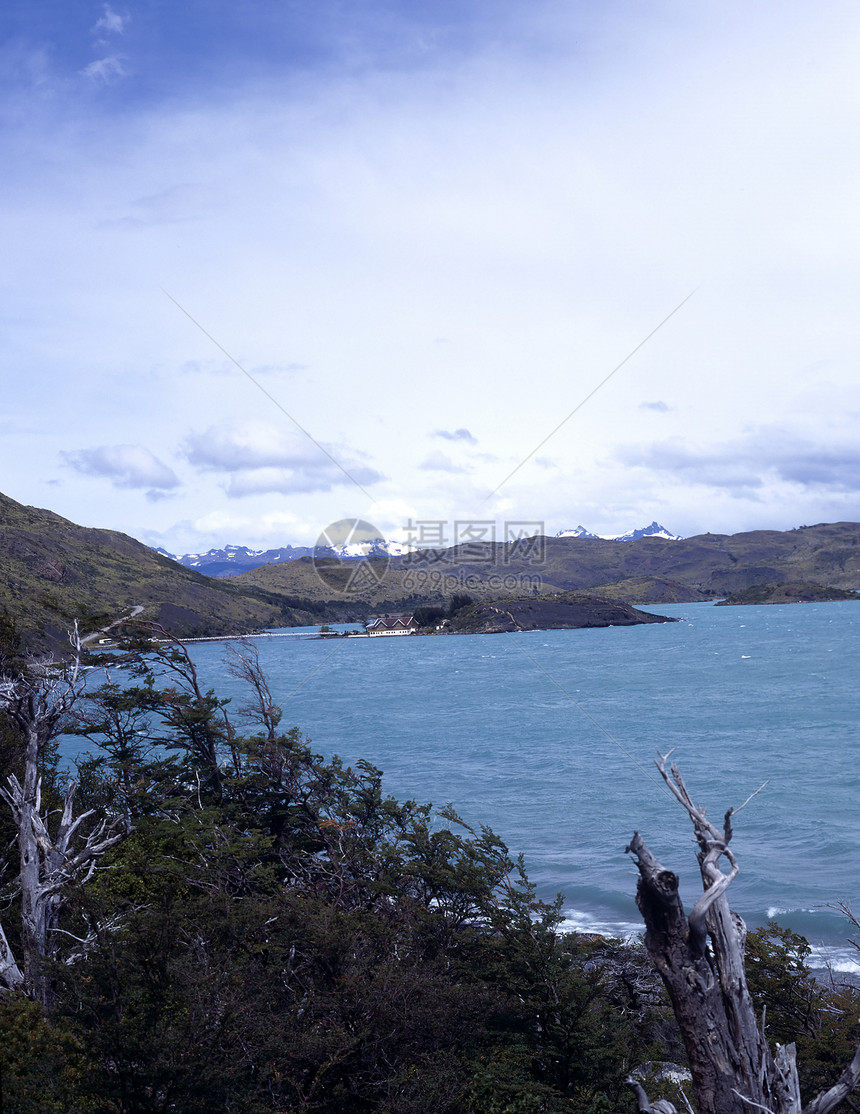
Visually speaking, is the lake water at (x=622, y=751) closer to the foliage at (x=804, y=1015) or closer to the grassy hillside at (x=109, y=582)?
the foliage at (x=804, y=1015)

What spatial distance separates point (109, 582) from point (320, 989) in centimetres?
11933

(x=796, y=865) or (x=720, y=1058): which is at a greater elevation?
(x=720, y=1058)

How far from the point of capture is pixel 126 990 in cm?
675

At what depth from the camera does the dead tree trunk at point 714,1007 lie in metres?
4.73

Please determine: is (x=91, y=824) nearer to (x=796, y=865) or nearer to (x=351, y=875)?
(x=351, y=875)

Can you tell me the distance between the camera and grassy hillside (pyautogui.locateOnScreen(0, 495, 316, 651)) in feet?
294

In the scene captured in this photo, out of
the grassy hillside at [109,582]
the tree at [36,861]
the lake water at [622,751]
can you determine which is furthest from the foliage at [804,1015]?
the grassy hillside at [109,582]

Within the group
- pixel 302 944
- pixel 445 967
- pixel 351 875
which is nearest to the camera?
pixel 302 944

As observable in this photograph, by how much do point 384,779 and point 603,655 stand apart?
59651 millimetres

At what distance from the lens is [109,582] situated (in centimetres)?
11788

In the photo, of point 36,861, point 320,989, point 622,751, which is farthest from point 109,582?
point 320,989

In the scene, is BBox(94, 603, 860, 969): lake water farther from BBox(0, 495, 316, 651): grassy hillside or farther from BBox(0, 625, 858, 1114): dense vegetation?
BBox(0, 495, 316, 651): grassy hillside

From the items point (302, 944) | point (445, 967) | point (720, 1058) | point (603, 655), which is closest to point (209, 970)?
point (302, 944)

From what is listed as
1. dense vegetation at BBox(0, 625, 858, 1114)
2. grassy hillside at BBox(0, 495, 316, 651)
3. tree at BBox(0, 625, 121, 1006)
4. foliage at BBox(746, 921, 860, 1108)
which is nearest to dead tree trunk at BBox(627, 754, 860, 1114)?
dense vegetation at BBox(0, 625, 858, 1114)
